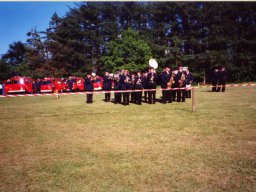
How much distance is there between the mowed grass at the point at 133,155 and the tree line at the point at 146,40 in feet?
121

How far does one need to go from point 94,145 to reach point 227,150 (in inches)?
135

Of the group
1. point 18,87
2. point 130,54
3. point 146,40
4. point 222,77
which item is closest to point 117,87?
point 222,77

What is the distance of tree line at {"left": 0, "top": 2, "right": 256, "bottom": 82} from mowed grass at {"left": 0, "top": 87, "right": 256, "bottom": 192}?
3701 centimetres

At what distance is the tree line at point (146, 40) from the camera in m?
44.6

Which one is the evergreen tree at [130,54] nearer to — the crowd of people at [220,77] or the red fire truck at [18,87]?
the red fire truck at [18,87]

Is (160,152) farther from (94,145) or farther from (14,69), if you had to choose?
(14,69)

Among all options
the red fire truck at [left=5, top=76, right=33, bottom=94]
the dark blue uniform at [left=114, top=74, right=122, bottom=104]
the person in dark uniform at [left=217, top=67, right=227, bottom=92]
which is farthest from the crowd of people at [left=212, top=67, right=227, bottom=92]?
the red fire truck at [left=5, top=76, right=33, bottom=94]

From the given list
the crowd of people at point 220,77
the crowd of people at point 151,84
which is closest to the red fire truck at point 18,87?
the crowd of people at point 151,84

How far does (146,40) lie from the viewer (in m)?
50.5

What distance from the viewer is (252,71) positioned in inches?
1699

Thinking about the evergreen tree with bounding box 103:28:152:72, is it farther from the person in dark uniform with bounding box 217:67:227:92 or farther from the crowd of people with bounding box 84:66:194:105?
the crowd of people with bounding box 84:66:194:105

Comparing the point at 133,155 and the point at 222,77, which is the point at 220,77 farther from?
the point at 133,155

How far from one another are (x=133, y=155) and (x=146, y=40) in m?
47.2

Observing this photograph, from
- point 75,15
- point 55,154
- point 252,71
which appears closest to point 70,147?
point 55,154
